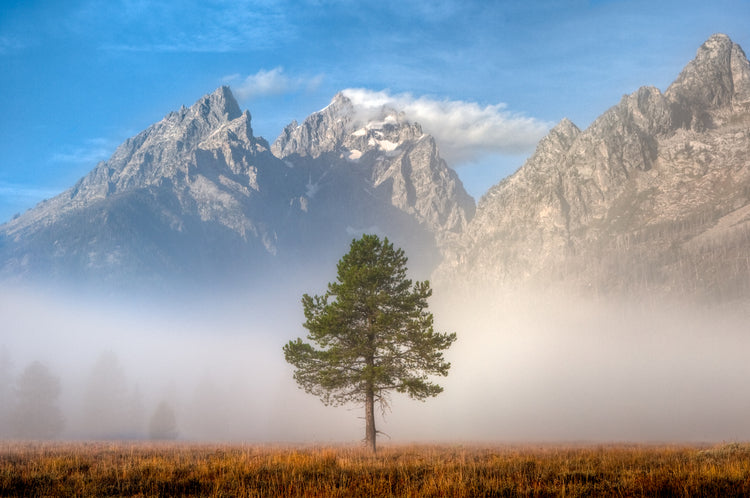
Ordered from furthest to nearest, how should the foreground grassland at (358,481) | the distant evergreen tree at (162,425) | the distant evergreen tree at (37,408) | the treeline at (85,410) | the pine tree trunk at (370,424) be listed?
the distant evergreen tree at (162,425) < the treeline at (85,410) < the distant evergreen tree at (37,408) < the pine tree trunk at (370,424) < the foreground grassland at (358,481)

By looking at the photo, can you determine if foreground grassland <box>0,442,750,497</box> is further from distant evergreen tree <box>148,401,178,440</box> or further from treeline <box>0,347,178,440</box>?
distant evergreen tree <box>148,401,178,440</box>

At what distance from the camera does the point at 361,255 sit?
31141mm

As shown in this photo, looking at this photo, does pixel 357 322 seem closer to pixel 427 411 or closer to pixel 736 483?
pixel 736 483

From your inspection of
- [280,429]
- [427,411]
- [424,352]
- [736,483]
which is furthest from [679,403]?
[736,483]

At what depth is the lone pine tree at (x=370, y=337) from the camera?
95.5 ft

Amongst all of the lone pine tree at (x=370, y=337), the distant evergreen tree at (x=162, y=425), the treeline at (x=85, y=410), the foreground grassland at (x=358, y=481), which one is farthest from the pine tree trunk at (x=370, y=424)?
the distant evergreen tree at (x=162, y=425)

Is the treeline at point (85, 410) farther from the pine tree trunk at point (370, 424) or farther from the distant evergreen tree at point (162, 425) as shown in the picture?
the pine tree trunk at point (370, 424)

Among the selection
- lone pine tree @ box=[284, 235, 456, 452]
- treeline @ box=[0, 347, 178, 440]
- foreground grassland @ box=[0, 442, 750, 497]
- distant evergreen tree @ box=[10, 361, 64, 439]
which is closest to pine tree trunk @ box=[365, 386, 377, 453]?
lone pine tree @ box=[284, 235, 456, 452]

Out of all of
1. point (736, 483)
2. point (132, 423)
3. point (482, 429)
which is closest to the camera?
point (736, 483)

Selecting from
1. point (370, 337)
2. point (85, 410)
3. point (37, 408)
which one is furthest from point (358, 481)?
point (85, 410)

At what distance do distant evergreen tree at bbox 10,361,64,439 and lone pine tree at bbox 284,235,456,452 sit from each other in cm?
5917

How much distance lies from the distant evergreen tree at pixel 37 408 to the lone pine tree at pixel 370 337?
59174mm

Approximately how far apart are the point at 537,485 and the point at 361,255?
2035cm

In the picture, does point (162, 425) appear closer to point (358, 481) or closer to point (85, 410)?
point (85, 410)
